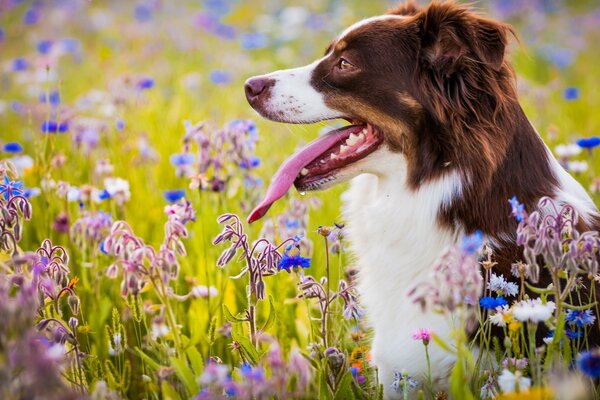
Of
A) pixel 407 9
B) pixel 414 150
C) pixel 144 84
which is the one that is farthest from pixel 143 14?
pixel 414 150

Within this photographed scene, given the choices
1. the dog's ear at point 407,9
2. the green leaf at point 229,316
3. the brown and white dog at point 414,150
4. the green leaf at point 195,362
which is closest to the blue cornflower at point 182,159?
the brown and white dog at point 414,150

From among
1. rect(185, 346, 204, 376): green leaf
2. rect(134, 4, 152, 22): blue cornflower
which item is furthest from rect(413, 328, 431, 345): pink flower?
rect(134, 4, 152, 22): blue cornflower

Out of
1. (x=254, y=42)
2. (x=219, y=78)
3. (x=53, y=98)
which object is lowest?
(x=53, y=98)

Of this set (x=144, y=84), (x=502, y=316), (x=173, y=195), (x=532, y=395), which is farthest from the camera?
(x=144, y=84)

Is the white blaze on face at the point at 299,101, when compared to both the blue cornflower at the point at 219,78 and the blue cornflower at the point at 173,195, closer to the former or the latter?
the blue cornflower at the point at 173,195

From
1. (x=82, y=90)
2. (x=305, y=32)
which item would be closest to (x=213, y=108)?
(x=82, y=90)

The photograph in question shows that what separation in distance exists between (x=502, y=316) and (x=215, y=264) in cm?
173

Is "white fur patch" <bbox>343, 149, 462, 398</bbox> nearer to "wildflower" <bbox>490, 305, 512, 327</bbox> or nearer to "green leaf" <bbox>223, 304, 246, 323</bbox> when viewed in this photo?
"wildflower" <bbox>490, 305, 512, 327</bbox>

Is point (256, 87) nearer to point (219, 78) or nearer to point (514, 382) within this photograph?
point (514, 382)

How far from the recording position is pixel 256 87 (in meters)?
3.05

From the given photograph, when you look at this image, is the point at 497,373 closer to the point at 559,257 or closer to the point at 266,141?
the point at 559,257

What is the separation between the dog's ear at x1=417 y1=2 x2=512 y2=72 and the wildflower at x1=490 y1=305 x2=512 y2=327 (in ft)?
2.93

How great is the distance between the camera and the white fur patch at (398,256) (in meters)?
2.61

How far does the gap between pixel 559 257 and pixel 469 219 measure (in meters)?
0.63
